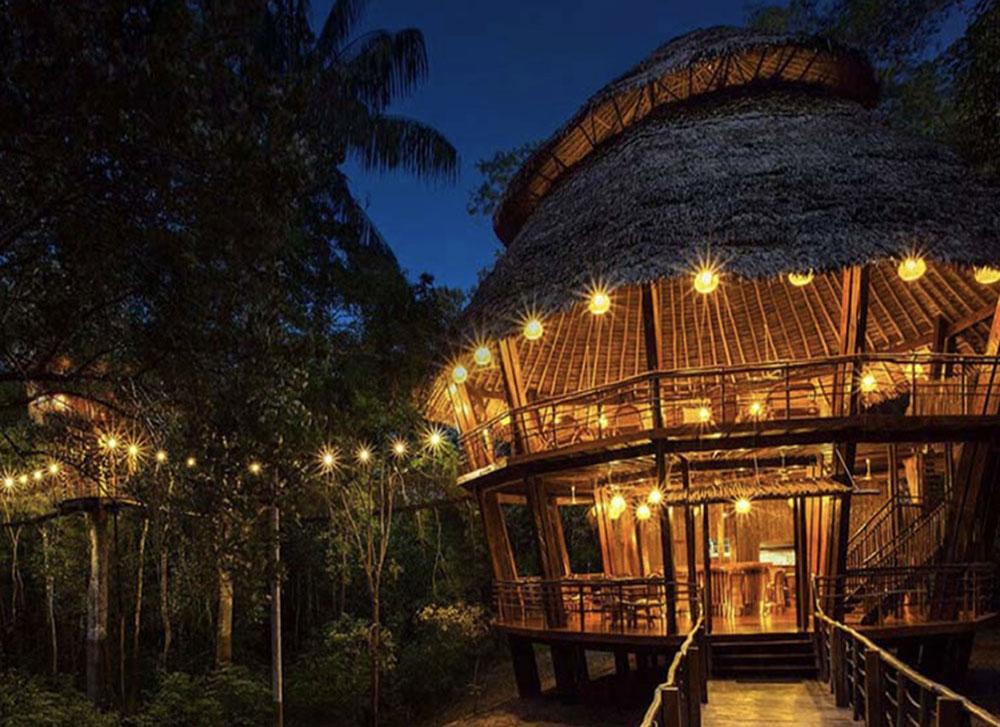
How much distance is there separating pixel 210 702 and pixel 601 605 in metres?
7.35

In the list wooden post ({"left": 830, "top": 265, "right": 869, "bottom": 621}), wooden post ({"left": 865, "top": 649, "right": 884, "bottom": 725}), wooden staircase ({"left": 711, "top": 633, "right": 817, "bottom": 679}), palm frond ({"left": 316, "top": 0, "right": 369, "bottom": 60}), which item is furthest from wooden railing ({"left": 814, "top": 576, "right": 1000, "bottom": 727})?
palm frond ({"left": 316, "top": 0, "right": 369, "bottom": 60})

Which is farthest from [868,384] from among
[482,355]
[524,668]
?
[524,668]

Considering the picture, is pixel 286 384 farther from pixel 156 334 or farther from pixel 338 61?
pixel 338 61

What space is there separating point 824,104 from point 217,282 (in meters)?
13.1

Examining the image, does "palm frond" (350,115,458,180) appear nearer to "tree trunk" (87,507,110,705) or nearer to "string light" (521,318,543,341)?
"string light" (521,318,543,341)

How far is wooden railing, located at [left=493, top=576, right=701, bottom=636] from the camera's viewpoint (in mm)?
10398

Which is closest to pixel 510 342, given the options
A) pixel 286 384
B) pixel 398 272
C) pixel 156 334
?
pixel 398 272

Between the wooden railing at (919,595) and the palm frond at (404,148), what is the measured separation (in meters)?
10.8

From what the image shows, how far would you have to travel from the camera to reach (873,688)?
5.76m

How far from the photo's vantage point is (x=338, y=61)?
15211mm

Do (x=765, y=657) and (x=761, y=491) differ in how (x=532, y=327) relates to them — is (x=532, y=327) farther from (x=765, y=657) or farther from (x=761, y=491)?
(x=765, y=657)

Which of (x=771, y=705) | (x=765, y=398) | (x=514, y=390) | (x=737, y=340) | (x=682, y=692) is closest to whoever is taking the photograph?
(x=682, y=692)

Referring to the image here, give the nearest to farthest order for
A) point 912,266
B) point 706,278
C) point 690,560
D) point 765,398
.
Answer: point 912,266 < point 706,278 < point 690,560 < point 765,398

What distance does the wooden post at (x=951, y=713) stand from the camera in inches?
138
